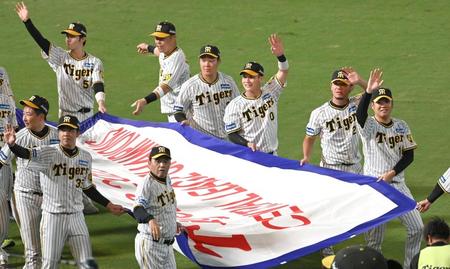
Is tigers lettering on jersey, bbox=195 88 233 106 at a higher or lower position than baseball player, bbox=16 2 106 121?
lower

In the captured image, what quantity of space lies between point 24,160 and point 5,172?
1127mm

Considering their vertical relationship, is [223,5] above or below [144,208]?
above

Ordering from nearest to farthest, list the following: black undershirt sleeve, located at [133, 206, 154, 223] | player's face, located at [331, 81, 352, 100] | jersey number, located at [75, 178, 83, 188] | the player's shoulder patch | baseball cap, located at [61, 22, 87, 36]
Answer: black undershirt sleeve, located at [133, 206, 154, 223] < jersey number, located at [75, 178, 83, 188] < player's face, located at [331, 81, 352, 100] < the player's shoulder patch < baseball cap, located at [61, 22, 87, 36]

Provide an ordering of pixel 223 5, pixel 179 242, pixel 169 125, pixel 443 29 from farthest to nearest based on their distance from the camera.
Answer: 1. pixel 223 5
2. pixel 443 29
3. pixel 169 125
4. pixel 179 242

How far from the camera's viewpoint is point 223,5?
22578mm

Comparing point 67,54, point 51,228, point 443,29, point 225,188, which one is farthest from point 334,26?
point 51,228

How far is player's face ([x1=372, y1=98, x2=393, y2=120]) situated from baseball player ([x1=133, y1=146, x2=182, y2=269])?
2510 mm

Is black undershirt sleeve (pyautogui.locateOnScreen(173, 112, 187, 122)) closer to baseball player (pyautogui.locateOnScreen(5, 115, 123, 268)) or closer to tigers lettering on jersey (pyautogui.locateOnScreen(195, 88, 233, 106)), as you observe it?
tigers lettering on jersey (pyautogui.locateOnScreen(195, 88, 233, 106))

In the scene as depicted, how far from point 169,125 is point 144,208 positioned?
300 centimetres

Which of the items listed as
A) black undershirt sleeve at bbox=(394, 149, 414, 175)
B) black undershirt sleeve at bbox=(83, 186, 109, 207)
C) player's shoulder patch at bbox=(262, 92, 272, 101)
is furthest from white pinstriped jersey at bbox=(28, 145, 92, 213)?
black undershirt sleeve at bbox=(394, 149, 414, 175)

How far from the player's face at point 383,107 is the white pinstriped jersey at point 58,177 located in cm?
310

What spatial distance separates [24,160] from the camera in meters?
11.3

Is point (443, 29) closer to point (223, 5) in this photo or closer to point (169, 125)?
point (223, 5)

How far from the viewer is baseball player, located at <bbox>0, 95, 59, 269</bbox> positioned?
11.4 meters
